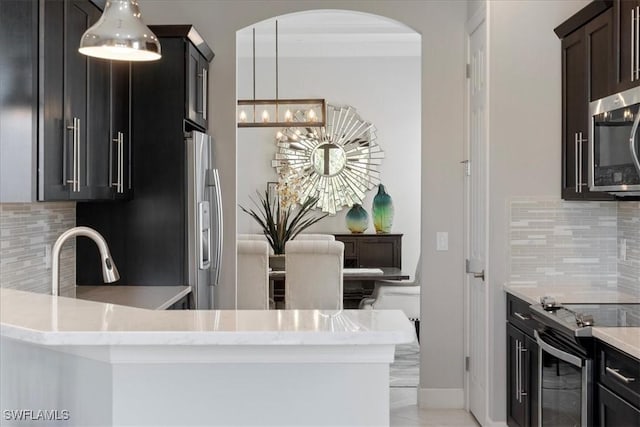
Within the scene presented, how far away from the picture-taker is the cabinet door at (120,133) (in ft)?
12.1

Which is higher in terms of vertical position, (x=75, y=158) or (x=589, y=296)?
(x=75, y=158)

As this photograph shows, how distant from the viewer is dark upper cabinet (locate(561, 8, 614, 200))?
11.1 feet

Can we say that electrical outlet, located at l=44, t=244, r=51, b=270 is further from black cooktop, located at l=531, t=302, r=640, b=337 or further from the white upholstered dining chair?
the white upholstered dining chair

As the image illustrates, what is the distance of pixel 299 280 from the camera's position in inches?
228

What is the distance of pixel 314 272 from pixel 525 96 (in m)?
2.46

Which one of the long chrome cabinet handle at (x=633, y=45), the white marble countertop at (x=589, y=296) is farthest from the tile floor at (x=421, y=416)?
the long chrome cabinet handle at (x=633, y=45)

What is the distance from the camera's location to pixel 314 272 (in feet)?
19.0

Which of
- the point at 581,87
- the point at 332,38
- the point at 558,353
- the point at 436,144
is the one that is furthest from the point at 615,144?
the point at 332,38

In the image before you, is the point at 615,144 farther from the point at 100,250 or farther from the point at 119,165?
the point at 119,165

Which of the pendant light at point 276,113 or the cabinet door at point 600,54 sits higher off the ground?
the pendant light at point 276,113

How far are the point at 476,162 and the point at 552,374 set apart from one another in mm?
1578

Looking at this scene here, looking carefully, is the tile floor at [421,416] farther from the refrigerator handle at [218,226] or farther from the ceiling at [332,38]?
the ceiling at [332,38]

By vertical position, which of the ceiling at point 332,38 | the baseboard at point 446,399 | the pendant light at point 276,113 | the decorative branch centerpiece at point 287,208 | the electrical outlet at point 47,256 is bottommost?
the baseboard at point 446,399

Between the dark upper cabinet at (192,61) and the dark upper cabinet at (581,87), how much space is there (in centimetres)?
208
